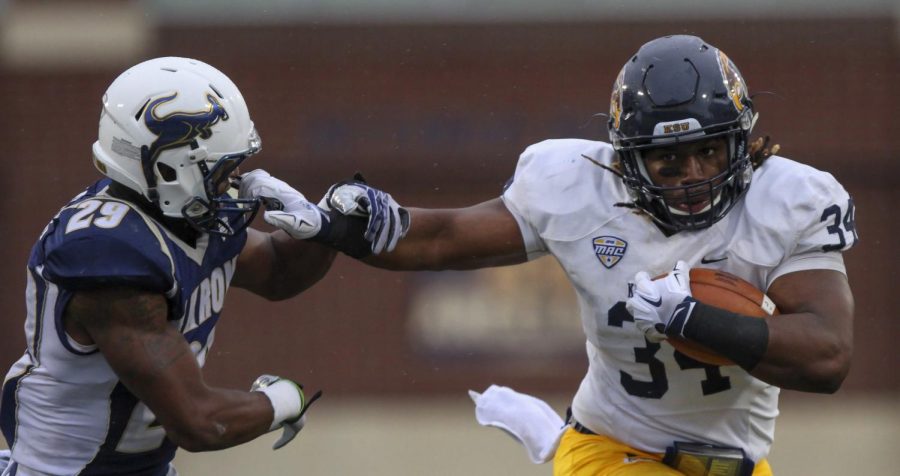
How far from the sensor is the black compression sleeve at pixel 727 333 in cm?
308

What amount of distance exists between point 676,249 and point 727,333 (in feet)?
1.11

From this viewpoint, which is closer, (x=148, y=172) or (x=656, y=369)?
(x=148, y=172)

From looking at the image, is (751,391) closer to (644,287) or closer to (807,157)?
(644,287)

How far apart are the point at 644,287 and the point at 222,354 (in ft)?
16.5

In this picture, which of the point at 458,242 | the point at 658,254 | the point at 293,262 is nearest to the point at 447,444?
the point at 293,262

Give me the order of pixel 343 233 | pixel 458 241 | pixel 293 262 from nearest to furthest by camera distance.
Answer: pixel 343 233, pixel 458 241, pixel 293 262

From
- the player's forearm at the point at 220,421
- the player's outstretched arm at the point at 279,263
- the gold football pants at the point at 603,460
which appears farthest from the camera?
the player's outstretched arm at the point at 279,263

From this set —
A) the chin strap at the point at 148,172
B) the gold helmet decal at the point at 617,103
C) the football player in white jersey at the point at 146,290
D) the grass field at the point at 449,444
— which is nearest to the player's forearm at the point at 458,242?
the football player in white jersey at the point at 146,290

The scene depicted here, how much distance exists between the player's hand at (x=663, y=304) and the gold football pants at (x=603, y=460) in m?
0.41

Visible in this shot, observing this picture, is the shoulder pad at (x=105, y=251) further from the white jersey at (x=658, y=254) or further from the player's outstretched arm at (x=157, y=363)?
the white jersey at (x=658, y=254)

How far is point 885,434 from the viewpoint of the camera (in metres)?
7.66

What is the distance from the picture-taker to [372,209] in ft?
11.2

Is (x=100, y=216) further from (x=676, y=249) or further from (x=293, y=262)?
(x=676, y=249)

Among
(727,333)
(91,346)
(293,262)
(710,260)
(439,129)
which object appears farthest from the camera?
(439,129)
